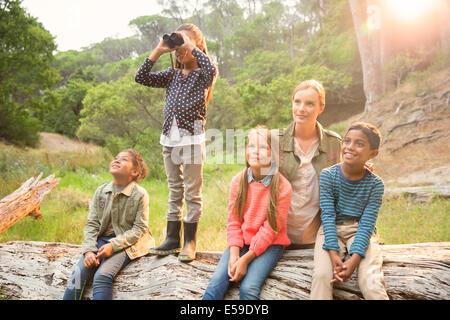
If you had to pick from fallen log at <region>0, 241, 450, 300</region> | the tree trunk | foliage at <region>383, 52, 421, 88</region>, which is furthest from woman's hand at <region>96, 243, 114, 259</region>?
foliage at <region>383, 52, 421, 88</region>

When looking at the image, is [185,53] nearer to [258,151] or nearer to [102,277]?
[258,151]

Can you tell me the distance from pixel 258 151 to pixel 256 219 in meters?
0.43

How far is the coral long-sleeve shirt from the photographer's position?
192cm

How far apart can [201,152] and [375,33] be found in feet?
32.0

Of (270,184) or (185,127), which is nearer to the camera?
(270,184)

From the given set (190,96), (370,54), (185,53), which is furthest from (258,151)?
(370,54)

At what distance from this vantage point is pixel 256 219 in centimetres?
196

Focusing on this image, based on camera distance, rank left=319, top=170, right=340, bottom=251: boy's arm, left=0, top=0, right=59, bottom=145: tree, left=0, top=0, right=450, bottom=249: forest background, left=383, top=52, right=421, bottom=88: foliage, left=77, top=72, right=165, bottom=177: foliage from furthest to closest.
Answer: left=0, top=0, right=59, bottom=145: tree → left=383, top=52, right=421, bottom=88: foliage → left=77, top=72, right=165, bottom=177: foliage → left=0, top=0, right=450, bottom=249: forest background → left=319, top=170, right=340, bottom=251: boy's arm

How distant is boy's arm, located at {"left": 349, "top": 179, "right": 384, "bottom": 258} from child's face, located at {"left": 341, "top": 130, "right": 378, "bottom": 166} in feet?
0.63

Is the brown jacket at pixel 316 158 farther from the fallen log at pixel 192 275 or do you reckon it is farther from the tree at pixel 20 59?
the tree at pixel 20 59

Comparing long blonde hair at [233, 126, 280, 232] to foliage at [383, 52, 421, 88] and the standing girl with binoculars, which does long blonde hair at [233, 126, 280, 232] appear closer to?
the standing girl with binoculars

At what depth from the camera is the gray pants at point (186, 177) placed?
7.38 feet

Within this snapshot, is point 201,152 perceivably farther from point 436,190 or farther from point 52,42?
point 52,42
